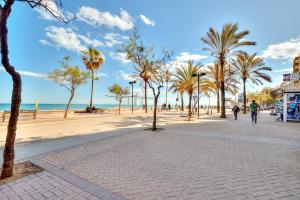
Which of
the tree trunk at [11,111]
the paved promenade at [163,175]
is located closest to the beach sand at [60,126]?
the paved promenade at [163,175]

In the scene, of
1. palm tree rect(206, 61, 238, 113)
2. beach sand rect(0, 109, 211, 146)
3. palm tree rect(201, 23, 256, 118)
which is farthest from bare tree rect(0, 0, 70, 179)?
palm tree rect(206, 61, 238, 113)

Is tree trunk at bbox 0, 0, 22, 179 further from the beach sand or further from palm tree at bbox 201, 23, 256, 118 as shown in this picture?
palm tree at bbox 201, 23, 256, 118

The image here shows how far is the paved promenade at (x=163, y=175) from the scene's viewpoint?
3.30 metres

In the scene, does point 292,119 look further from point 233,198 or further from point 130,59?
point 233,198

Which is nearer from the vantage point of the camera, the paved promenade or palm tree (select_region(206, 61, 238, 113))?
the paved promenade

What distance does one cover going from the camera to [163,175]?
4.11m

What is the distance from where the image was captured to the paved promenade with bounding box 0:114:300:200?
3305 millimetres

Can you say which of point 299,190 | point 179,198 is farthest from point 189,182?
point 299,190

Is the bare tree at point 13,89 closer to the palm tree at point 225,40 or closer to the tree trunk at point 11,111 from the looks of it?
the tree trunk at point 11,111

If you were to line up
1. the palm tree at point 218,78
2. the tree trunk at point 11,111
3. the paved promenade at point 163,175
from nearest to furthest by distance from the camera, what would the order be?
the paved promenade at point 163,175 < the tree trunk at point 11,111 < the palm tree at point 218,78

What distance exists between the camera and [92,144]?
726 centimetres

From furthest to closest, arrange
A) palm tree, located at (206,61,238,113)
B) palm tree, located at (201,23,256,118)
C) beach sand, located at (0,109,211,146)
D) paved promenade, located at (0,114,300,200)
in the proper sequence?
palm tree, located at (206,61,238,113) < palm tree, located at (201,23,256,118) < beach sand, located at (0,109,211,146) < paved promenade, located at (0,114,300,200)

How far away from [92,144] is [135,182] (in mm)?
4031

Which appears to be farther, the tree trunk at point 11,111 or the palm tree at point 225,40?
the palm tree at point 225,40
